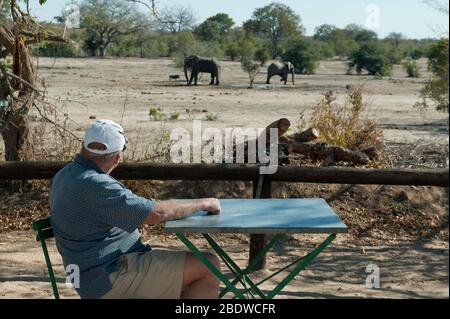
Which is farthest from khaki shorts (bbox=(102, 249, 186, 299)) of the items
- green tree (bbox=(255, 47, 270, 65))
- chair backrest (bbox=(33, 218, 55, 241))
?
green tree (bbox=(255, 47, 270, 65))

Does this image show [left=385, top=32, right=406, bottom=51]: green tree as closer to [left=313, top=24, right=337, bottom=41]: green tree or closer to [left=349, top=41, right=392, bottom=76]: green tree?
[left=313, top=24, right=337, bottom=41]: green tree

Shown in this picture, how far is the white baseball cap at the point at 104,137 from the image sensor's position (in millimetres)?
4031

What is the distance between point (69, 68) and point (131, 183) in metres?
28.4

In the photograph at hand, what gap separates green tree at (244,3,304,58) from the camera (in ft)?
178

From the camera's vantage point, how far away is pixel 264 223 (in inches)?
160

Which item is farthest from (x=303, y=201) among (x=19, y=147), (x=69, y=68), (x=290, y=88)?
(x=69, y=68)

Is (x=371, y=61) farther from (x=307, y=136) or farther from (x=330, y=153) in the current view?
(x=330, y=153)

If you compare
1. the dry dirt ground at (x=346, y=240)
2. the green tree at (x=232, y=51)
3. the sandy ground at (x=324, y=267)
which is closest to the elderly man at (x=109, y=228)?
the dry dirt ground at (x=346, y=240)

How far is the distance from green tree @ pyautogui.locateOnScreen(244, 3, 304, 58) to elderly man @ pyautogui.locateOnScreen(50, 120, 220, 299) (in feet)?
163

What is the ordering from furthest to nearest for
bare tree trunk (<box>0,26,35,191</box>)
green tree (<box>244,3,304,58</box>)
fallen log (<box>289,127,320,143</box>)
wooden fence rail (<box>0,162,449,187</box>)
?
green tree (<box>244,3,304,58</box>) < fallen log (<box>289,127,320,143</box>) < bare tree trunk (<box>0,26,35,191</box>) < wooden fence rail (<box>0,162,449,187</box>)

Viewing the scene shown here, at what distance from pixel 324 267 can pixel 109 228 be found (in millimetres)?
3145

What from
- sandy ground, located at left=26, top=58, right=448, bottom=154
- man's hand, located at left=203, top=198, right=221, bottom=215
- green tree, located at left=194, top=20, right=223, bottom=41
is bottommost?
sandy ground, located at left=26, top=58, right=448, bottom=154

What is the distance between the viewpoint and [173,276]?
4148mm
